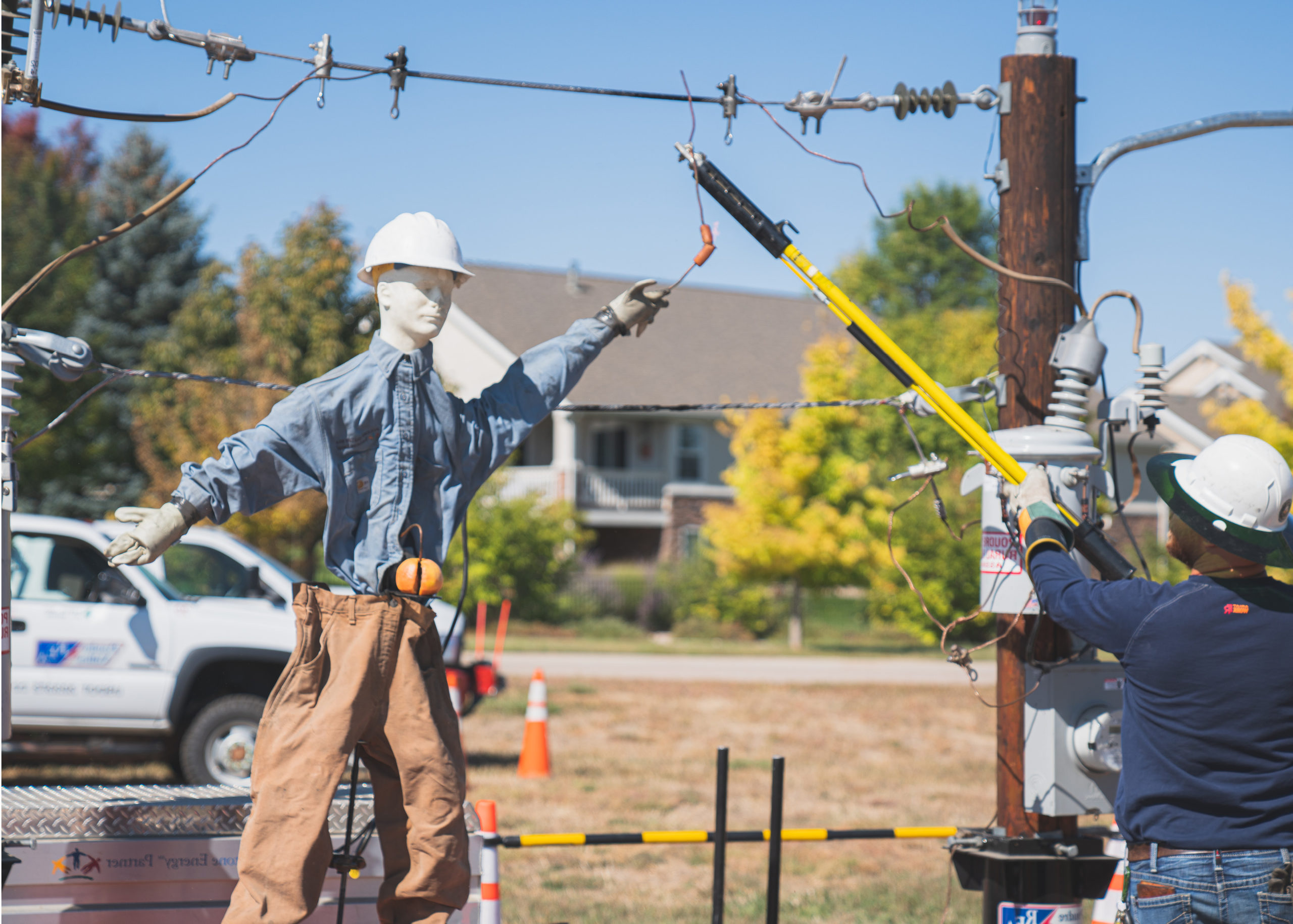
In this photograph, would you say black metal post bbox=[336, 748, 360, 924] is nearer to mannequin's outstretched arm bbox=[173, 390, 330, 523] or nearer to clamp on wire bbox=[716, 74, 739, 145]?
mannequin's outstretched arm bbox=[173, 390, 330, 523]

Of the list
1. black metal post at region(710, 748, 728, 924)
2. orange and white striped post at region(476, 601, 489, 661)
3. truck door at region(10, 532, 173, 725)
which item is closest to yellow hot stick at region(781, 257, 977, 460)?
black metal post at region(710, 748, 728, 924)

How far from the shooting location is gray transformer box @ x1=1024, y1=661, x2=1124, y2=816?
4.59 metres

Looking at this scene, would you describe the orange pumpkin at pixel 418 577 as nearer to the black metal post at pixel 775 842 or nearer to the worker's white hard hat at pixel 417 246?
the worker's white hard hat at pixel 417 246

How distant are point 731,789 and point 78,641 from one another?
4.75 metres

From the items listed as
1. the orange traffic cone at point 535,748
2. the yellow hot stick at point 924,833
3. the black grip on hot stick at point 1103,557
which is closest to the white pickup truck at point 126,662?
the orange traffic cone at point 535,748

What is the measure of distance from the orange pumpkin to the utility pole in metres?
2.31

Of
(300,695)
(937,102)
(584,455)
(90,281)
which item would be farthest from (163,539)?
(584,455)

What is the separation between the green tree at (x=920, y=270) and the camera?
47750mm

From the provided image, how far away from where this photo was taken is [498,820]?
8.34 metres

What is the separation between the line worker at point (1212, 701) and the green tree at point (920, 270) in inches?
1757

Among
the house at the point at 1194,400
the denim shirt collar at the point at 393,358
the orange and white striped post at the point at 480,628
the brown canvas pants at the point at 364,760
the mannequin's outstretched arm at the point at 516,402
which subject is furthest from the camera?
the house at the point at 1194,400

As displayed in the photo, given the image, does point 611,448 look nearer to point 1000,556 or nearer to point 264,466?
point 1000,556

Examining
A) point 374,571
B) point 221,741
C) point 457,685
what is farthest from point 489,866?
point 457,685

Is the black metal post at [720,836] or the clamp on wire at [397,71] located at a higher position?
the clamp on wire at [397,71]
